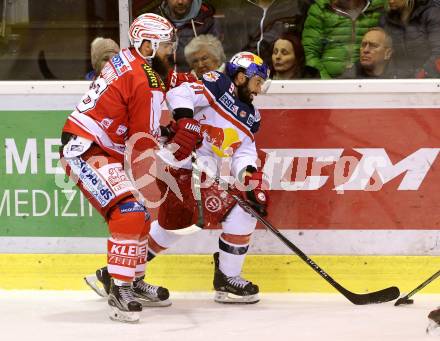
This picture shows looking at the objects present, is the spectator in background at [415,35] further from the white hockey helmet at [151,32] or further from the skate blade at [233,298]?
the skate blade at [233,298]

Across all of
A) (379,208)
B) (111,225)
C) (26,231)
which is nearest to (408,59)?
(379,208)

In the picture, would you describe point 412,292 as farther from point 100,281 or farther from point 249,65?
point 100,281

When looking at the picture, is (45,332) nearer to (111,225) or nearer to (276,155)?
(111,225)

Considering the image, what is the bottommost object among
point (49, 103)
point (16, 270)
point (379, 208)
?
point (16, 270)

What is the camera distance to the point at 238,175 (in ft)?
15.5

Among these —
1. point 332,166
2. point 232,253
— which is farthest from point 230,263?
point 332,166

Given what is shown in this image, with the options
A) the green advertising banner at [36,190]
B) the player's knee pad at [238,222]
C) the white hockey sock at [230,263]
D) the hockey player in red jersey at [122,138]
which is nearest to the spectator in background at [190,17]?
the hockey player in red jersey at [122,138]

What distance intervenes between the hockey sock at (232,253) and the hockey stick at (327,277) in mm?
134

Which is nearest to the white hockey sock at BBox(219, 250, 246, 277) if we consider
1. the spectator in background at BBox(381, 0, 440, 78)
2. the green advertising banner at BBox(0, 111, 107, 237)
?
the green advertising banner at BBox(0, 111, 107, 237)

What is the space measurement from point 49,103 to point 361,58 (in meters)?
1.41

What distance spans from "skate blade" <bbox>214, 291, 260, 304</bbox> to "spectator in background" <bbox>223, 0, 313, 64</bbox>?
105 centimetres

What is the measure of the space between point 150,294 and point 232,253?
0.39 meters

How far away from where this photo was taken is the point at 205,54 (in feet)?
16.3

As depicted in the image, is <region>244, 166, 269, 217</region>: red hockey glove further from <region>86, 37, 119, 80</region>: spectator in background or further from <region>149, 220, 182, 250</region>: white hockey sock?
<region>86, 37, 119, 80</region>: spectator in background
